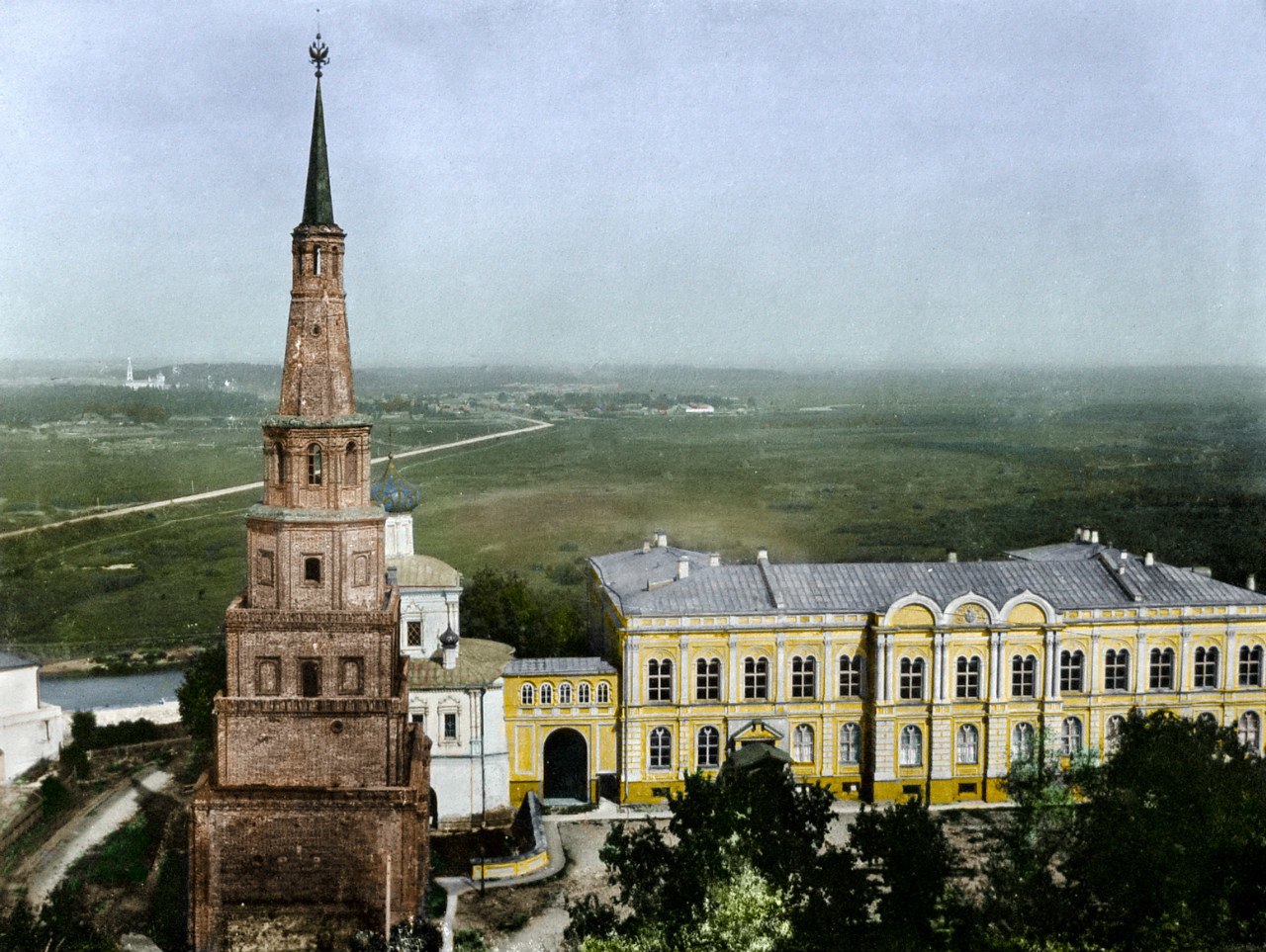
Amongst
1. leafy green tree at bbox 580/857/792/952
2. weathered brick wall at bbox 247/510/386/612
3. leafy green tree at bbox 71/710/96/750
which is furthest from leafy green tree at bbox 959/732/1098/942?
leafy green tree at bbox 71/710/96/750

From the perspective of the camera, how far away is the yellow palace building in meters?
40.6

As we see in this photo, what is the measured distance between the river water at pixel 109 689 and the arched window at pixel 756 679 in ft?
107

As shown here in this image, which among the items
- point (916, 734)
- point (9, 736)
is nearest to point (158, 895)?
point (9, 736)

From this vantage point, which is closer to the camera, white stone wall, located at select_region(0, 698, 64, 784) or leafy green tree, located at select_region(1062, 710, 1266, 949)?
leafy green tree, located at select_region(1062, 710, 1266, 949)

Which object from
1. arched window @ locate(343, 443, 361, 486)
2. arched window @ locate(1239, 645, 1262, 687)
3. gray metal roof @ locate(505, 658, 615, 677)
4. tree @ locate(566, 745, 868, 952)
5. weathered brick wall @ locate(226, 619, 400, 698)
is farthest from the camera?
arched window @ locate(1239, 645, 1262, 687)

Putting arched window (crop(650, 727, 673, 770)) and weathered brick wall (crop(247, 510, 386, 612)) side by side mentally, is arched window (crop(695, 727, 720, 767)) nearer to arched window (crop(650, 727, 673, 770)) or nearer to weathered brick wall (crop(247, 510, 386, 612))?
arched window (crop(650, 727, 673, 770))

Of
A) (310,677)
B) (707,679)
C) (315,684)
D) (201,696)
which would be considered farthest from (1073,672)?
(201,696)

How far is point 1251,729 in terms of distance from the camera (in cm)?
4216

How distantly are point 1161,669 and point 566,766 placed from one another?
21.1 meters

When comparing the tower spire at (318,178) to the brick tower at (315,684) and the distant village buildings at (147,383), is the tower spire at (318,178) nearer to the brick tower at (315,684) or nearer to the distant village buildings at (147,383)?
the brick tower at (315,684)

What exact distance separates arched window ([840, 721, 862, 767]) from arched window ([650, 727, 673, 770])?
5.93 meters

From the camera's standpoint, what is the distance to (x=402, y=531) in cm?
4506

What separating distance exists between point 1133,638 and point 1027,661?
12.5 ft

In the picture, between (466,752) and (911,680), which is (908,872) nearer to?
(911,680)
